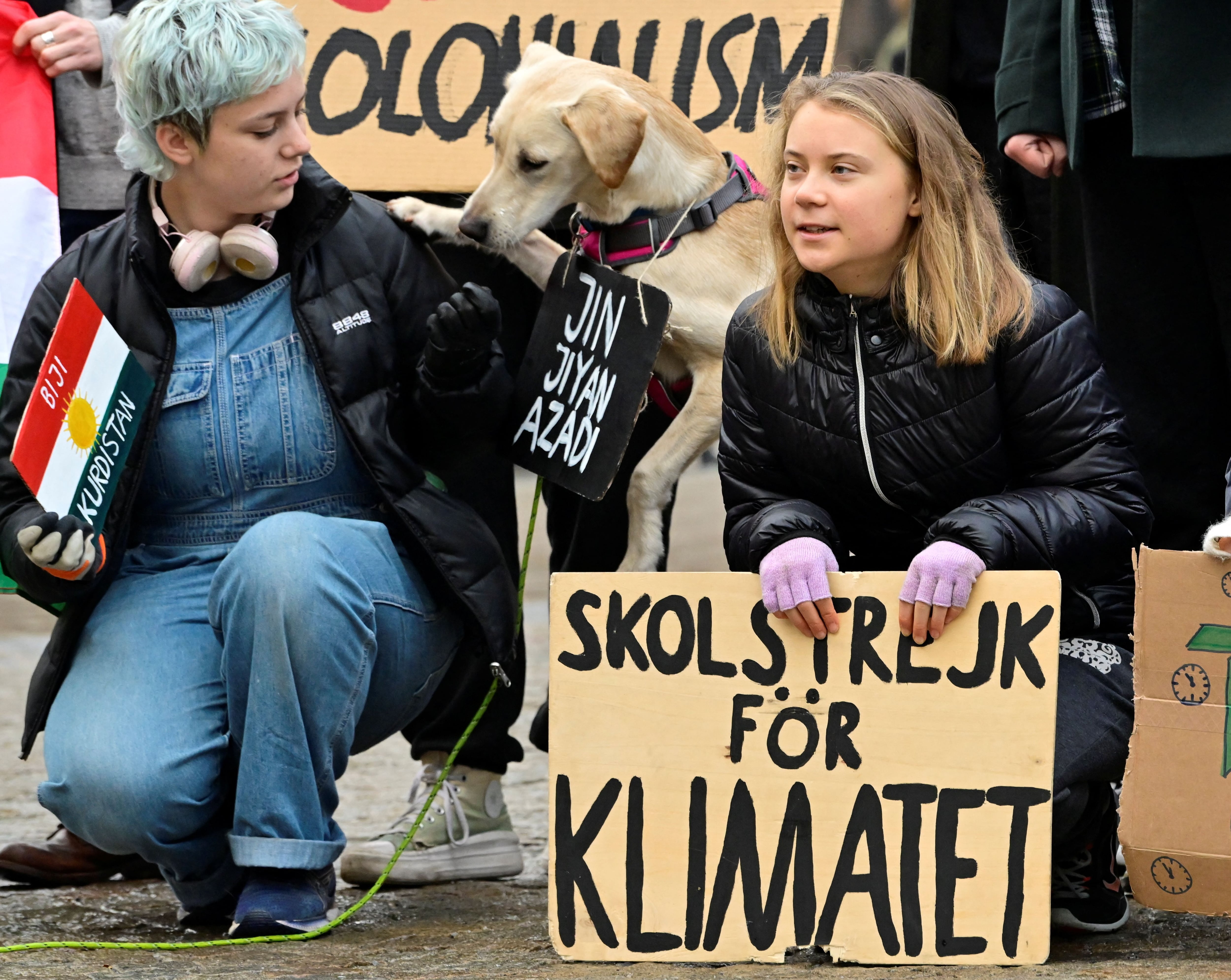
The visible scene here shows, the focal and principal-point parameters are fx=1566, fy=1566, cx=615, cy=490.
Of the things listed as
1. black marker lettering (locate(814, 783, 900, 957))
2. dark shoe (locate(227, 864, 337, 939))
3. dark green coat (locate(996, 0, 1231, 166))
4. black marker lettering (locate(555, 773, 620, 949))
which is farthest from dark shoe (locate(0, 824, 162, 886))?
dark green coat (locate(996, 0, 1231, 166))

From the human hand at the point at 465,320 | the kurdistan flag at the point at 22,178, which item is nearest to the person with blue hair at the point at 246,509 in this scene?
the human hand at the point at 465,320

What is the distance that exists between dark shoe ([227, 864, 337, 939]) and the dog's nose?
123 cm

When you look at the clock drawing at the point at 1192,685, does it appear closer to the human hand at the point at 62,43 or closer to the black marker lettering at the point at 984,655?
the black marker lettering at the point at 984,655

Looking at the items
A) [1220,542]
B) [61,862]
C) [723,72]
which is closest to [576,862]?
[1220,542]

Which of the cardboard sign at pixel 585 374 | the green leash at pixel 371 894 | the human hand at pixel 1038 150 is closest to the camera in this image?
the green leash at pixel 371 894

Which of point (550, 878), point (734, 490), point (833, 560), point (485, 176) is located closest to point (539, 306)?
point (485, 176)

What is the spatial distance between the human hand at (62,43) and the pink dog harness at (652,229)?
1033 mm

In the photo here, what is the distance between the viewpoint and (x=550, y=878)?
2260mm

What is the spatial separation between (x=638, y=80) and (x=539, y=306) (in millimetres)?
489

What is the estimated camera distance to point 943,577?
220 cm

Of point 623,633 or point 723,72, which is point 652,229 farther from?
point 623,633

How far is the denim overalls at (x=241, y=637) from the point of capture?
8.16 feet

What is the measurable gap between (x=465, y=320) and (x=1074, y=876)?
1327 millimetres

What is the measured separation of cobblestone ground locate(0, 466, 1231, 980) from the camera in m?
2.18
